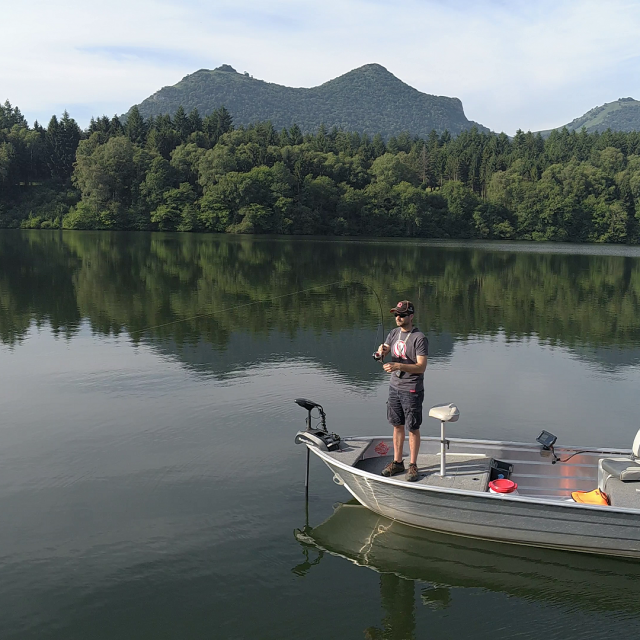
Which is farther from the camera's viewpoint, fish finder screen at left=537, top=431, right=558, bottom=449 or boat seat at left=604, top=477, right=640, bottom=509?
fish finder screen at left=537, top=431, right=558, bottom=449

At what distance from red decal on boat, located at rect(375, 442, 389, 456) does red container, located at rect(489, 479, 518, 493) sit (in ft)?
5.61

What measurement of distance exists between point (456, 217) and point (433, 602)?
108m

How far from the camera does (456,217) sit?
111750 millimetres

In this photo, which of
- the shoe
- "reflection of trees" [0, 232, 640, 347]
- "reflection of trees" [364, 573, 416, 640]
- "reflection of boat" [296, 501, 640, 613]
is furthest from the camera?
"reflection of trees" [0, 232, 640, 347]

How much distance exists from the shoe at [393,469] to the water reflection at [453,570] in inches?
27.3

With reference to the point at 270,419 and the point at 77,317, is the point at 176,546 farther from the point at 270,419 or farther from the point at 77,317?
the point at 77,317

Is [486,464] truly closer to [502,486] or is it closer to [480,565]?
[502,486]

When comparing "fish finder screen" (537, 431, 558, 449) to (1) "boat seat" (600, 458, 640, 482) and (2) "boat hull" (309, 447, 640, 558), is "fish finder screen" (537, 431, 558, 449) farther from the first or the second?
(2) "boat hull" (309, 447, 640, 558)

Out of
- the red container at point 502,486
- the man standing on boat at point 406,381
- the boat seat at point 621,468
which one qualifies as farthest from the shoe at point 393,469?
the boat seat at point 621,468

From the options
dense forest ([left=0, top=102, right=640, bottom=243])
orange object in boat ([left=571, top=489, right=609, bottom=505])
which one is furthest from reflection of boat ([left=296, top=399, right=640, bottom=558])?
dense forest ([left=0, top=102, right=640, bottom=243])

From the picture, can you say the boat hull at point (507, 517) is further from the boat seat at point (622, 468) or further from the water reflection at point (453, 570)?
the boat seat at point (622, 468)

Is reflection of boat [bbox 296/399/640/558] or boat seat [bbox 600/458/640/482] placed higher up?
boat seat [bbox 600/458/640/482]

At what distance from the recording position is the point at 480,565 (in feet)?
27.0

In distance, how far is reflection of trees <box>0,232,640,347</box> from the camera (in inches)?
938
